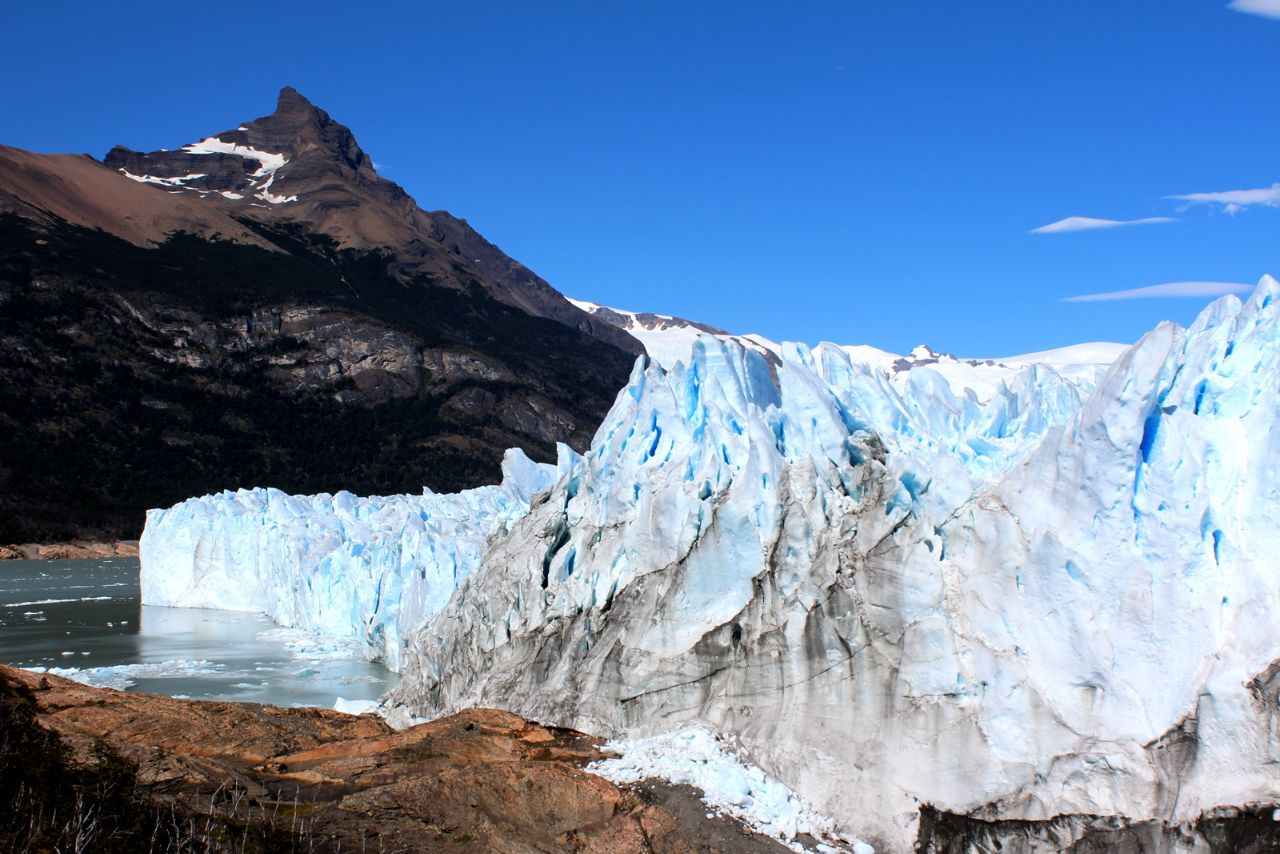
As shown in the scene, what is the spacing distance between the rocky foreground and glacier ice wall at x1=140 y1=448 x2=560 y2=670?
6764mm

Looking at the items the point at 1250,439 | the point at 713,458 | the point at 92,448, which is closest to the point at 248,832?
the point at 713,458

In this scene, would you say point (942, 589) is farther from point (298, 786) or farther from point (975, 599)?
point (298, 786)

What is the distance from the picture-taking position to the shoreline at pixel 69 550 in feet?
187

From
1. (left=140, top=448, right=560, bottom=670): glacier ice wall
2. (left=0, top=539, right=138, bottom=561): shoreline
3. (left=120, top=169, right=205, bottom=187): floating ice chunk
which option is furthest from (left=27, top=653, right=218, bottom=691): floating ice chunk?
(left=120, top=169, right=205, bottom=187): floating ice chunk

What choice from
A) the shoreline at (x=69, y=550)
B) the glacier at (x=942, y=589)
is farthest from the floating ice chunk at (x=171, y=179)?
the glacier at (x=942, y=589)

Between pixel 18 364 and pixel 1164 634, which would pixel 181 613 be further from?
pixel 18 364

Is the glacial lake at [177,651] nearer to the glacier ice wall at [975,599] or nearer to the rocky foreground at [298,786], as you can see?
the rocky foreground at [298,786]

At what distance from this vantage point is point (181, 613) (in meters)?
35.2

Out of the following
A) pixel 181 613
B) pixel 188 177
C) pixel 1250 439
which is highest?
pixel 188 177

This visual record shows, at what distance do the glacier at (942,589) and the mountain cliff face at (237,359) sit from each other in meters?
58.3

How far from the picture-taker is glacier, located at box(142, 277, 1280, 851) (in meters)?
8.11

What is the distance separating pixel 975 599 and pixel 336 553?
21.8 meters

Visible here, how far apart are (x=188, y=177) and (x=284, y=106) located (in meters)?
24.9

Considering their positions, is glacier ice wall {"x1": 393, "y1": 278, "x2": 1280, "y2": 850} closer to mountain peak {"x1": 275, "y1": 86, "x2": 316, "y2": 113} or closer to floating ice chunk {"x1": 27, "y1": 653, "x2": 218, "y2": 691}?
floating ice chunk {"x1": 27, "y1": 653, "x2": 218, "y2": 691}
